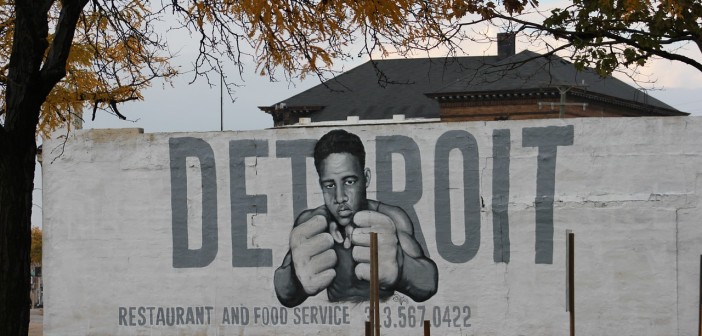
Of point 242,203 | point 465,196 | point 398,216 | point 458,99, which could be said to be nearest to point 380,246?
point 398,216

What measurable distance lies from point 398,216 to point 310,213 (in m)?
1.38

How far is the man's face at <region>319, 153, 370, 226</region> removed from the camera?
61.3 ft

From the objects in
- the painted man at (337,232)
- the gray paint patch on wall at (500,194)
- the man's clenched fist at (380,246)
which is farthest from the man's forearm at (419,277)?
the gray paint patch on wall at (500,194)

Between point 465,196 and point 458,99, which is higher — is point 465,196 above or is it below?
below

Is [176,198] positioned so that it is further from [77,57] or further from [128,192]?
[77,57]

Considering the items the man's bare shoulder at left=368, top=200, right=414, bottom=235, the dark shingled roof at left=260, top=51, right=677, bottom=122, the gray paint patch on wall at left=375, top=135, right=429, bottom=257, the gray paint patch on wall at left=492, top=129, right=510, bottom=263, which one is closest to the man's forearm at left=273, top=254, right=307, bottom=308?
the man's bare shoulder at left=368, top=200, right=414, bottom=235

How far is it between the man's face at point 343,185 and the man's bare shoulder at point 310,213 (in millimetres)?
85

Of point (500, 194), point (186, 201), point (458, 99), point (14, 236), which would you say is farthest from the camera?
point (458, 99)

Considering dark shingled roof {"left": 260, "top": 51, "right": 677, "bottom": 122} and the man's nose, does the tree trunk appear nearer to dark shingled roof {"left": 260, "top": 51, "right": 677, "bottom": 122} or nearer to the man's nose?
the man's nose

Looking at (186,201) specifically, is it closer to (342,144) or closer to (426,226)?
(342,144)

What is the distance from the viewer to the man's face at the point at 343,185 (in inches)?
735

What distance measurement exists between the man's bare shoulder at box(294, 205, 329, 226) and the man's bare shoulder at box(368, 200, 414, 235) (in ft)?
2.77

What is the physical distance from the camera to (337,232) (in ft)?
61.5

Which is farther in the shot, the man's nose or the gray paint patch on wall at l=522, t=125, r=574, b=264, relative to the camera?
the man's nose
